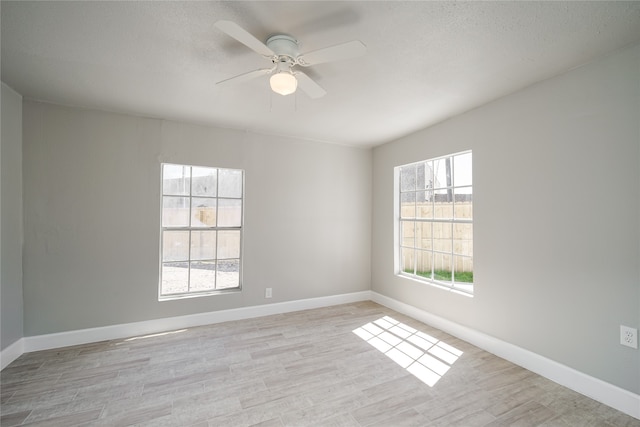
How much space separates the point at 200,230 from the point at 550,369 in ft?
12.5

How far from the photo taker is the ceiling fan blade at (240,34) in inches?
54.1

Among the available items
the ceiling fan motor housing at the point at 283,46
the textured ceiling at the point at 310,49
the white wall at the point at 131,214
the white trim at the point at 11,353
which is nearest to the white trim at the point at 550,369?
the white wall at the point at 131,214

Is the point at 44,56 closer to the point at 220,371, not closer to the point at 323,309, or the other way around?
the point at 220,371

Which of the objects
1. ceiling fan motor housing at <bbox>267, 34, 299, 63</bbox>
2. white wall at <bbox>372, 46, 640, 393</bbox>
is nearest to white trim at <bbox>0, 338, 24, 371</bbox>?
ceiling fan motor housing at <bbox>267, 34, 299, 63</bbox>

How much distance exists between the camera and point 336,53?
165cm

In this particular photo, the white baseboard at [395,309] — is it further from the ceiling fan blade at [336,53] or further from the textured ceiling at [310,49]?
the ceiling fan blade at [336,53]

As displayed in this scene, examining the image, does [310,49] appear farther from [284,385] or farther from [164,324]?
[164,324]

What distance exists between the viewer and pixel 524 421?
6.08ft

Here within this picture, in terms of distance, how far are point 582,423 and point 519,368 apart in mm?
668

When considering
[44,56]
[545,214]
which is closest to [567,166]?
[545,214]

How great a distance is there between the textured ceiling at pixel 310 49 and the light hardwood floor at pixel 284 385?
8.25ft

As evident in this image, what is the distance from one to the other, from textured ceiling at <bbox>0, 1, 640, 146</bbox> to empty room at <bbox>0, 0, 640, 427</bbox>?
19mm

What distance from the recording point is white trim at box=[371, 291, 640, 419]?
1934 millimetres

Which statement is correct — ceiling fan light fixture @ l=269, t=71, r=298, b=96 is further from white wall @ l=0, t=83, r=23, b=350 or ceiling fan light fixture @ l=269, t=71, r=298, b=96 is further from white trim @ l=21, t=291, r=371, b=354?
white trim @ l=21, t=291, r=371, b=354
